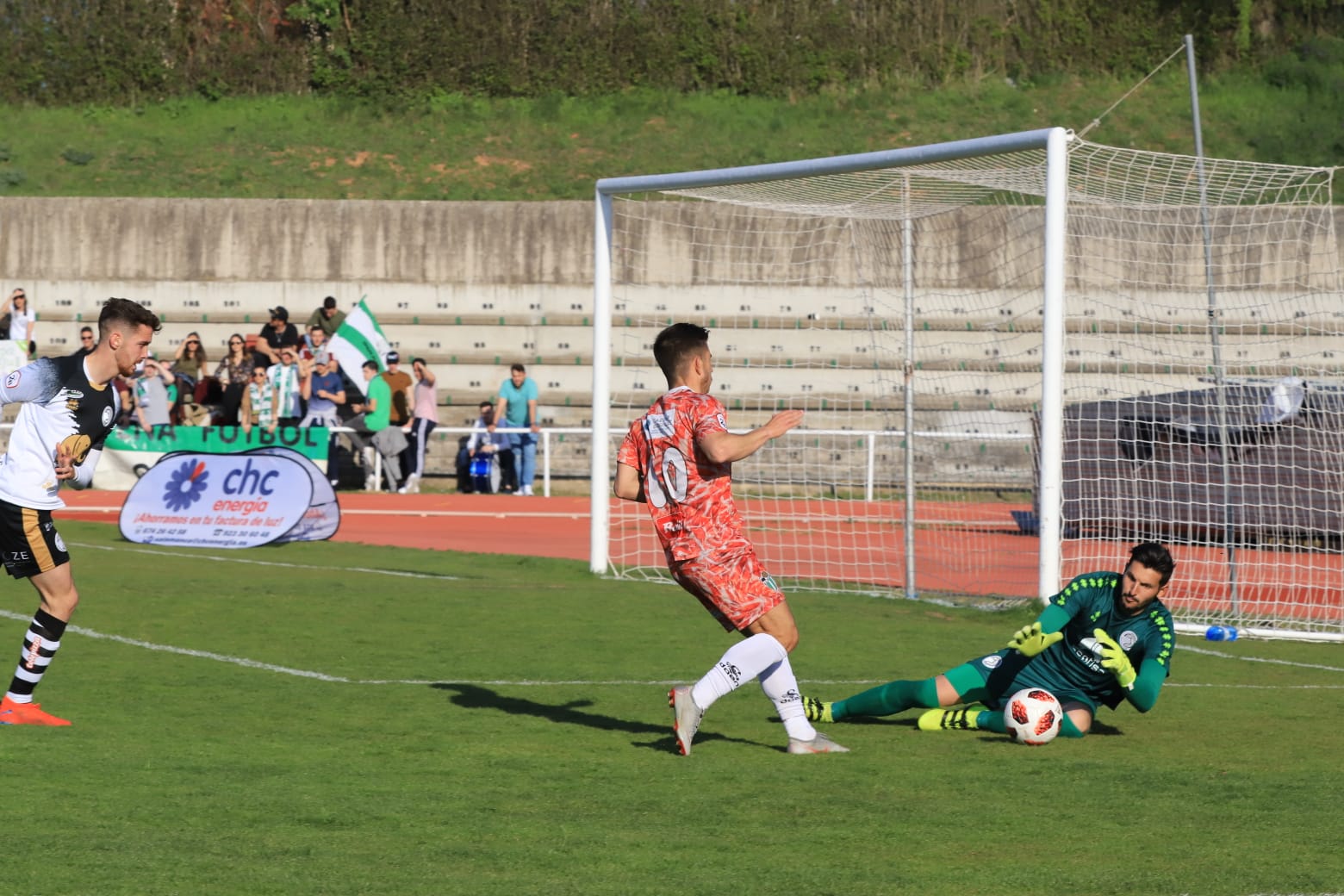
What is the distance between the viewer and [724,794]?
646 centimetres

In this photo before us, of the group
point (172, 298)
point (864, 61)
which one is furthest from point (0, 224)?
point (864, 61)

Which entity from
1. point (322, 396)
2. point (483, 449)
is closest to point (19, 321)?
point (322, 396)

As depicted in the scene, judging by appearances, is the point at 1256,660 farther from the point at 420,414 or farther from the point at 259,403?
the point at 259,403

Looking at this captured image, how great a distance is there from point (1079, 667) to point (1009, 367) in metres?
16.9

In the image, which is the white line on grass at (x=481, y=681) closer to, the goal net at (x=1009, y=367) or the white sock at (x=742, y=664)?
the white sock at (x=742, y=664)

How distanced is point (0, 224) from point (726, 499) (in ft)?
79.9

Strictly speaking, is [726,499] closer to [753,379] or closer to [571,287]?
[753,379]

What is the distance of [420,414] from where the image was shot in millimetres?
24250

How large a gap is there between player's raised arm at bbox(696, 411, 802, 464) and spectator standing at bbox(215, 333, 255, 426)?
17.6 m

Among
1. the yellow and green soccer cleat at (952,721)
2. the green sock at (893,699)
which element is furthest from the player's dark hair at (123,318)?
the yellow and green soccer cleat at (952,721)

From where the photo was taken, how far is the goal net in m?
14.0

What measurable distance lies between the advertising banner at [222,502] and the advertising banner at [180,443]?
528cm

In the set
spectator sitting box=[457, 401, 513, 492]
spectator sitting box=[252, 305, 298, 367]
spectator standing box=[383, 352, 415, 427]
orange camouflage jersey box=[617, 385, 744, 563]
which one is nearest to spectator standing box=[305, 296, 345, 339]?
spectator sitting box=[252, 305, 298, 367]

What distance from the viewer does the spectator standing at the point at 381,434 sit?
2378 cm
